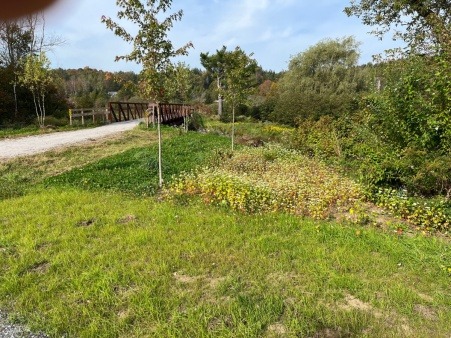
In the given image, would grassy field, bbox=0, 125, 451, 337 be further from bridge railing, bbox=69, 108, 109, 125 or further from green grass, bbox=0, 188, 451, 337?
bridge railing, bbox=69, 108, 109, 125

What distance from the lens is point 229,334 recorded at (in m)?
2.56

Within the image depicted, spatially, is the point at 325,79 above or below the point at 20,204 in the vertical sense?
above

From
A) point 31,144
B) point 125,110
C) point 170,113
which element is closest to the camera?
point 31,144

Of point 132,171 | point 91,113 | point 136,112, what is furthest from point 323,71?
point 132,171

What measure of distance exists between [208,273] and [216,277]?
12cm

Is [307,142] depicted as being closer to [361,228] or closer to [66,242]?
[361,228]

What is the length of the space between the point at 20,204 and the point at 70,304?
3.78m

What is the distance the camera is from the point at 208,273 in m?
3.56

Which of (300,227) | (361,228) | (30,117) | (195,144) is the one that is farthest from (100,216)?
(30,117)

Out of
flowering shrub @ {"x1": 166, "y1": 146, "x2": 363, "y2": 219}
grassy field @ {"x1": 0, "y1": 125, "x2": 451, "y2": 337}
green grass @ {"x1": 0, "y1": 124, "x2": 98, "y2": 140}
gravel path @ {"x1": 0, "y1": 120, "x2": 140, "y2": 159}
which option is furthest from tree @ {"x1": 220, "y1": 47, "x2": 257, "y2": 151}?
green grass @ {"x1": 0, "y1": 124, "x2": 98, "y2": 140}

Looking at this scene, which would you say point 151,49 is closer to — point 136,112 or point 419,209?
point 419,209

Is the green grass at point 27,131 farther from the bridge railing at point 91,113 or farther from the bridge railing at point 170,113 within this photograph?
the bridge railing at point 170,113

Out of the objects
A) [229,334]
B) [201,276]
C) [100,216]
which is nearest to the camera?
[229,334]

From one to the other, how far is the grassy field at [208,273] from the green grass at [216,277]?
0.01m
